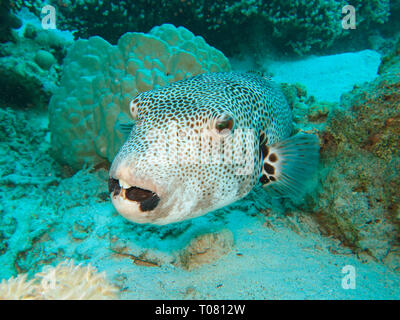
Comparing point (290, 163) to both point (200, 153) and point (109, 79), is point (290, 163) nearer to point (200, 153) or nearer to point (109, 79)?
point (200, 153)

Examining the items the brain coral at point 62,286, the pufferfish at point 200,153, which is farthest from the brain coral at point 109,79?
the brain coral at point 62,286

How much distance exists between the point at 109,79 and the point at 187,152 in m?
3.55

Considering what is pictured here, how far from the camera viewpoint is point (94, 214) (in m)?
3.86

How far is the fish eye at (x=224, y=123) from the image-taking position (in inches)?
77.6

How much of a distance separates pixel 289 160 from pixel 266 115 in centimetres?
57

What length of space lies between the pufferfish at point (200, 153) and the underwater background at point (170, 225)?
77 cm

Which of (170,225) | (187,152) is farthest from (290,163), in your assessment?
(170,225)

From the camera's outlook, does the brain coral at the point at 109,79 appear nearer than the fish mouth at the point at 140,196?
No

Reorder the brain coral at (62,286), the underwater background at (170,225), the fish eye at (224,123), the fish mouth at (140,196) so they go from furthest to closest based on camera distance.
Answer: the underwater background at (170,225) → the fish eye at (224,123) → the brain coral at (62,286) → the fish mouth at (140,196)

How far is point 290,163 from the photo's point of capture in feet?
8.18

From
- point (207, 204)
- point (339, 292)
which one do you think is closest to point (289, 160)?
point (207, 204)

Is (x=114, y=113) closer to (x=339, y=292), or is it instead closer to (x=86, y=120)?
(x=86, y=120)

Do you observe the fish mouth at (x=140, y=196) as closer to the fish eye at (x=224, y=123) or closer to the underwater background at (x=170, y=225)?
the fish eye at (x=224, y=123)

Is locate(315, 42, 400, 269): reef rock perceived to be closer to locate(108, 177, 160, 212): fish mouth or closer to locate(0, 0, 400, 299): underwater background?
locate(0, 0, 400, 299): underwater background
